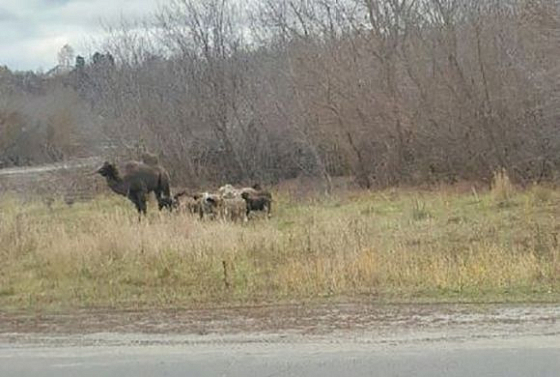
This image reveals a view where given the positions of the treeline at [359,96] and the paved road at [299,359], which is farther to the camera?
the treeline at [359,96]

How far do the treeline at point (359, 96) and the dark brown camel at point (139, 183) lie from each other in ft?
39.6

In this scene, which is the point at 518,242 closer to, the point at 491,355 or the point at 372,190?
the point at 491,355

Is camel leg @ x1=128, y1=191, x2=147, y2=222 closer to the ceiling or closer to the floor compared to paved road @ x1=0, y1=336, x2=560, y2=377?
closer to the ceiling

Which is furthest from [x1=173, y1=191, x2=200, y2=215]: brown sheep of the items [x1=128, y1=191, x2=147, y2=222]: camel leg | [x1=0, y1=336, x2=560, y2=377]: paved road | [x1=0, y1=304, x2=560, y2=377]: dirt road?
[x1=0, y1=336, x2=560, y2=377]: paved road

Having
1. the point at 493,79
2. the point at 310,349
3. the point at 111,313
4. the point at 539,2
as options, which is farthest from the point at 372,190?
the point at 310,349

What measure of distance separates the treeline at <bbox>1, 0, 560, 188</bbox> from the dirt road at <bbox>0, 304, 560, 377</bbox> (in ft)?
68.2

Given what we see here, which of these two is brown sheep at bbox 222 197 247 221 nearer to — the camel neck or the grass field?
the grass field

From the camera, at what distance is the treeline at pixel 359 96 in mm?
31141

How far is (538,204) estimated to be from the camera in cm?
2334

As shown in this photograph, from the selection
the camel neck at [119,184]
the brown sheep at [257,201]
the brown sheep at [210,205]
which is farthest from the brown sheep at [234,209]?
the camel neck at [119,184]

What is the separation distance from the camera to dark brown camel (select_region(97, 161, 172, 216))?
23.5 m

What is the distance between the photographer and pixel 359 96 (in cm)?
3456

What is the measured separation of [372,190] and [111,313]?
2309 centimetres

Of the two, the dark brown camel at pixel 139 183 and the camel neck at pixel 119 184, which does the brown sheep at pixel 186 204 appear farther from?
the camel neck at pixel 119 184
